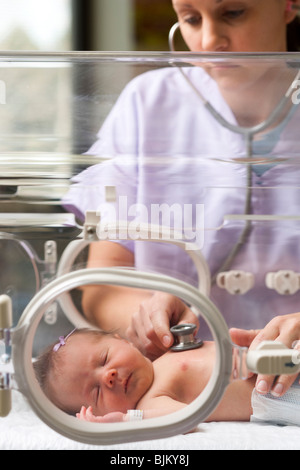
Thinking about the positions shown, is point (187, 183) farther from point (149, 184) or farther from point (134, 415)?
point (134, 415)

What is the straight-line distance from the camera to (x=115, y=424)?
66 cm

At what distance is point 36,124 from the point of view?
2.44 ft

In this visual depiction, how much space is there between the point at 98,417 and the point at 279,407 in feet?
0.70

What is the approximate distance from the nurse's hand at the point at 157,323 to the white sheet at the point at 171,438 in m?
0.10

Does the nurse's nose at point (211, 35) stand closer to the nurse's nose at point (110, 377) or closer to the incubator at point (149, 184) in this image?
the incubator at point (149, 184)

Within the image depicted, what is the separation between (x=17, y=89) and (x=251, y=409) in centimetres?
48

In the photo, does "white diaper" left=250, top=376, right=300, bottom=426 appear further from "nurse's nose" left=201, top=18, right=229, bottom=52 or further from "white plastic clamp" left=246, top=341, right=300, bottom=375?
"nurse's nose" left=201, top=18, right=229, bottom=52

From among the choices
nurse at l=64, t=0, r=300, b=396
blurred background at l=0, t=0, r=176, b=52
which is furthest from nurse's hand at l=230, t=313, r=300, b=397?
blurred background at l=0, t=0, r=176, b=52

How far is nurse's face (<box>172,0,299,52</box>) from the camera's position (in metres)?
0.89

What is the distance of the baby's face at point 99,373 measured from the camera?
26.6 inches

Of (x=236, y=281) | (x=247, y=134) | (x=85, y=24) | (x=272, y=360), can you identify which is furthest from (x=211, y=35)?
(x=85, y=24)

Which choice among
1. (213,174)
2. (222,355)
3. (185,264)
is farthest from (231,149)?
(222,355)

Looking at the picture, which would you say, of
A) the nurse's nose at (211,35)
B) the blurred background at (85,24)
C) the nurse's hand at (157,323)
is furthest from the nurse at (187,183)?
the blurred background at (85,24)
